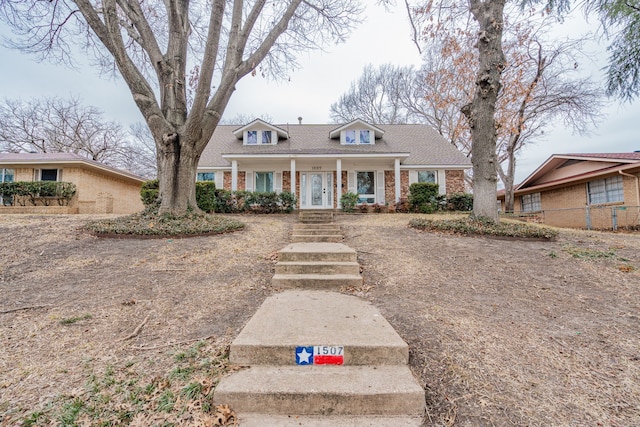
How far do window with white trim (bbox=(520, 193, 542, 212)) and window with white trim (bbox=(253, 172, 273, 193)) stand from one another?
17225 mm

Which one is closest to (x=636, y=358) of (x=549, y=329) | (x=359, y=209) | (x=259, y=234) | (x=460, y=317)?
(x=549, y=329)

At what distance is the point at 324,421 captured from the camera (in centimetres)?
179

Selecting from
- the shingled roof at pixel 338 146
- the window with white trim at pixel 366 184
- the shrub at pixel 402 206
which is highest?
the shingled roof at pixel 338 146

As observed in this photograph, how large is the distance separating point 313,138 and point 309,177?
299cm

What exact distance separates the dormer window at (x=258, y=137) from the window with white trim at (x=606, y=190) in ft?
55.0

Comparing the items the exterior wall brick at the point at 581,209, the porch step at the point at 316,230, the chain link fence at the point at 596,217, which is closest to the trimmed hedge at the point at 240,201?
the porch step at the point at 316,230

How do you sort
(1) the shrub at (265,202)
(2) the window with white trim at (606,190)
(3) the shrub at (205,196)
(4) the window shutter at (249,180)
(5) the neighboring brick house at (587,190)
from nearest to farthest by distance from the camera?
(3) the shrub at (205,196) < (5) the neighboring brick house at (587,190) < (1) the shrub at (265,202) < (2) the window with white trim at (606,190) < (4) the window shutter at (249,180)

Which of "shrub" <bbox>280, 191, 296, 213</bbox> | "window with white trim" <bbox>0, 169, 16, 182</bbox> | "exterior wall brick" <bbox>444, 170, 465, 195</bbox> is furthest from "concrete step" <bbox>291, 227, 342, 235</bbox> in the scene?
"window with white trim" <bbox>0, 169, 16, 182</bbox>

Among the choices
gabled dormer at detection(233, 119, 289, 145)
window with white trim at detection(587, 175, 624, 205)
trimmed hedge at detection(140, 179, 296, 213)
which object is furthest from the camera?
gabled dormer at detection(233, 119, 289, 145)

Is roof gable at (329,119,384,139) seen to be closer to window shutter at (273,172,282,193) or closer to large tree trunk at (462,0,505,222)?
window shutter at (273,172,282,193)

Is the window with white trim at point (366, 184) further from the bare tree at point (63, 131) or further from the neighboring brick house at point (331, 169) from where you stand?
the bare tree at point (63, 131)

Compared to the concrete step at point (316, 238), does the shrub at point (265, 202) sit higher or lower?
higher

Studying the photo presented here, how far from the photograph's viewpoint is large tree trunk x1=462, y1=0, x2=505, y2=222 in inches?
284

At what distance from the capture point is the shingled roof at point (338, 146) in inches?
575
